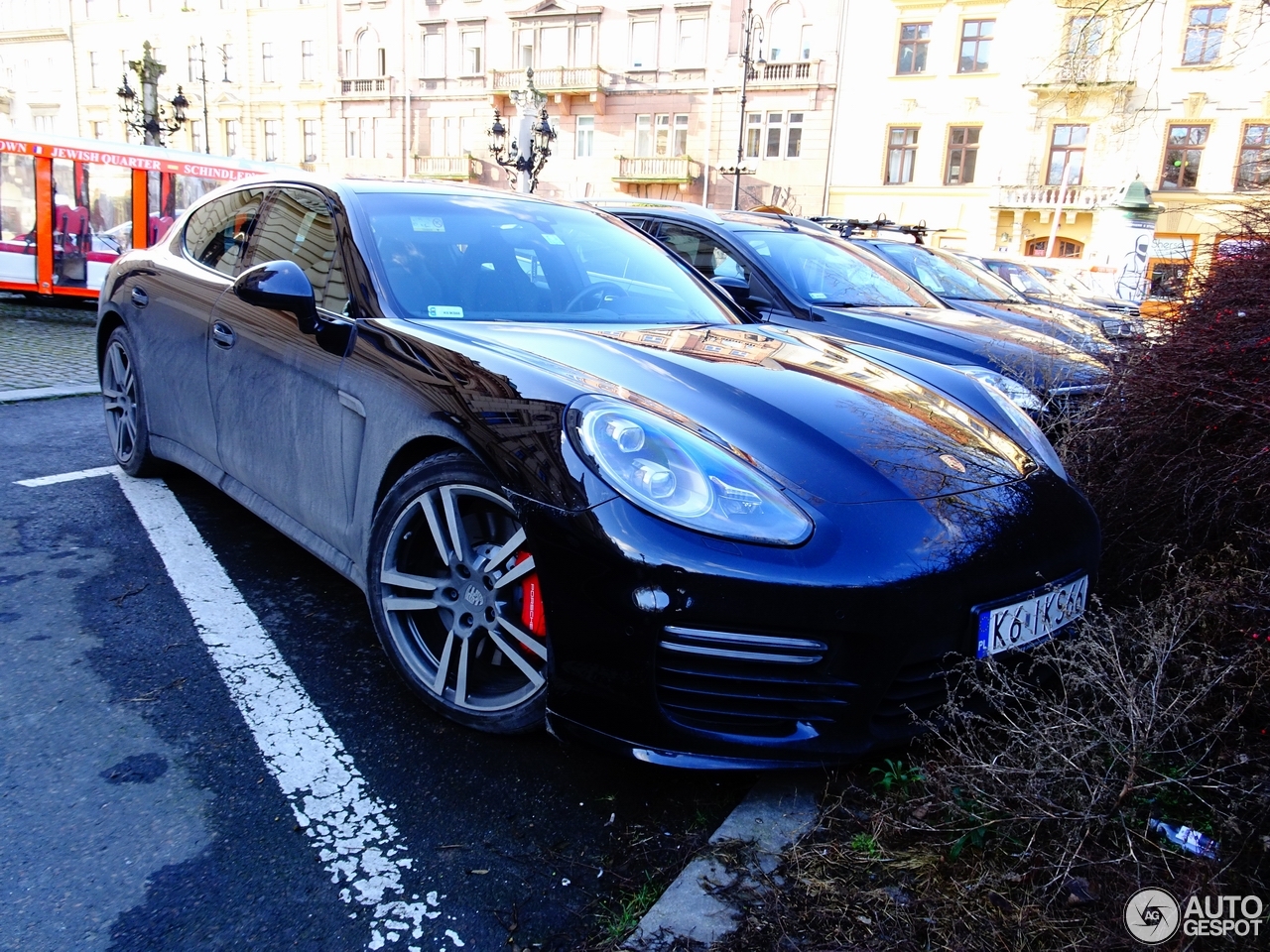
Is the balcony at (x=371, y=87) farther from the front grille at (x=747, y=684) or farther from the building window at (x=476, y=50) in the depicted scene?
the front grille at (x=747, y=684)

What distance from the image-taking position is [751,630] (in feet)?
6.20

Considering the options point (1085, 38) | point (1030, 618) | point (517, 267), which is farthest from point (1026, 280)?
point (1030, 618)

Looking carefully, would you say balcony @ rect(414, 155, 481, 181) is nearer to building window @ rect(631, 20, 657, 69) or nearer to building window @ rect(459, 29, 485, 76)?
building window @ rect(459, 29, 485, 76)

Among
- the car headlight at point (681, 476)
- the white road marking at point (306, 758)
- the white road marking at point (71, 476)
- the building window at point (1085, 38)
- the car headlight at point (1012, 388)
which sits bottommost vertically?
the white road marking at point (306, 758)

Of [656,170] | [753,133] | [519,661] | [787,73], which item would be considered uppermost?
[787,73]

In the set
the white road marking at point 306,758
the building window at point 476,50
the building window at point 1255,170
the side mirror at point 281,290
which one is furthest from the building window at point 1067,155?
the white road marking at point 306,758

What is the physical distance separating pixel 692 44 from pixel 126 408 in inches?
1578

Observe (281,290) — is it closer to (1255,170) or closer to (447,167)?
(1255,170)

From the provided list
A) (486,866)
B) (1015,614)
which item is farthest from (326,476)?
(1015,614)

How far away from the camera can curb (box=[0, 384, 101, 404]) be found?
6.42 m

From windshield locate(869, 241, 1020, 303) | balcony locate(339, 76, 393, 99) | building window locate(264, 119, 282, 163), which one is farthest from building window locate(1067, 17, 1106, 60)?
building window locate(264, 119, 282, 163)

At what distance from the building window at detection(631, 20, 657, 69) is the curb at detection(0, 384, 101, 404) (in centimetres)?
3781

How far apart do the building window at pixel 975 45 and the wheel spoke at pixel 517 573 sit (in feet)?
123

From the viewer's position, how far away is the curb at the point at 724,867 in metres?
1.68
